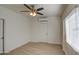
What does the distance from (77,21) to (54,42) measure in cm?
67

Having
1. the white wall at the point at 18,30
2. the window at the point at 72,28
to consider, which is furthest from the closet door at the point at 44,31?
the window at the point at 72,28

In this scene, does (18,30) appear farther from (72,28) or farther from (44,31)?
(72,28)

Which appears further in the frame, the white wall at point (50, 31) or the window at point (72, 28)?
the white wall at point (50, 31)

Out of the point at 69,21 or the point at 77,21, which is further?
the point at 69,21

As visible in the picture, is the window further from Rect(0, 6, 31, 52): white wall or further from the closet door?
Rect(0, 6, 31, 52): white wall

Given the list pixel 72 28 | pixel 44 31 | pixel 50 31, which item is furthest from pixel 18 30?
pixel 72 28

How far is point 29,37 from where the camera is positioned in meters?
1.84

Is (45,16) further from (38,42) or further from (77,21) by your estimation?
(77,21)

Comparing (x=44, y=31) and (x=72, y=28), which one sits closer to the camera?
(x=72, y=28)

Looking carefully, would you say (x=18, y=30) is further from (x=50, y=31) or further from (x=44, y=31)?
(x=50, y=31)

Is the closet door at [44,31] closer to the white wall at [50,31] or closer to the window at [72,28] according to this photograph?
the white wall at [50,31]

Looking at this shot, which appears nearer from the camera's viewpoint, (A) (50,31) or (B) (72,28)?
(B) (72,28)

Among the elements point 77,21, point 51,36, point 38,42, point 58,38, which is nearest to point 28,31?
point 38,42
